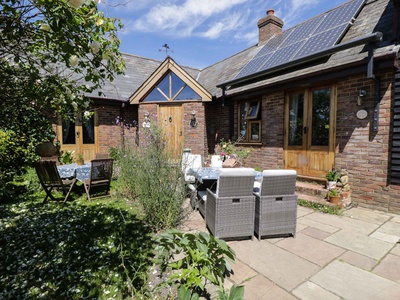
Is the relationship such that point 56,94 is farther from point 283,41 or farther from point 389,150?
point 283,41

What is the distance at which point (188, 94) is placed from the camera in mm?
8656

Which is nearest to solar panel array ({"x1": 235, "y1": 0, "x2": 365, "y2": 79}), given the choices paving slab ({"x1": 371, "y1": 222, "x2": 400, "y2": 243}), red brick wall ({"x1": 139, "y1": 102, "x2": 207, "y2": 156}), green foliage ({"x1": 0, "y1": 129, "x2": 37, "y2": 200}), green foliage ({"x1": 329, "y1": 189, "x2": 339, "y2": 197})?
red brick wall ({"x1": 139, "y1": 102, "x2": 207, "y2": 156})

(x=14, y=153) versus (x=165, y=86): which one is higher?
(x=165, y=86)

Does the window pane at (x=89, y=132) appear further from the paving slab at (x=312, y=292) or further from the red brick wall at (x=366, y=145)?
the paving slab at (x=312, y=292)

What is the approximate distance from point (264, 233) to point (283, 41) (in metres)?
7.21

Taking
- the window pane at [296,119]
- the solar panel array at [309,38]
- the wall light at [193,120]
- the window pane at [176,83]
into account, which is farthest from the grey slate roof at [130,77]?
the window pane at [296,119]

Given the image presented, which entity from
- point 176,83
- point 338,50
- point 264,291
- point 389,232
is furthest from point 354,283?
point 176,83

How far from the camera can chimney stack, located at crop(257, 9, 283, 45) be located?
9344 millimetres

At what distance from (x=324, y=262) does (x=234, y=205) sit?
4.17 feet

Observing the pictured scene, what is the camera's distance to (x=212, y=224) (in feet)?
10.7

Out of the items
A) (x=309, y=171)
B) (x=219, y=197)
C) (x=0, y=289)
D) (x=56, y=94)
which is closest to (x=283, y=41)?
(x=309, y=171)

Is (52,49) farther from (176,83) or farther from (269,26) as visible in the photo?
(269,26)

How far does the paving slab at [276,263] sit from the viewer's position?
2.32 meters

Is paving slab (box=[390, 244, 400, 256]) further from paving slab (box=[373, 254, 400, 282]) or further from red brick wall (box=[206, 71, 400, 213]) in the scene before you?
red brick wall (box=[206, 71, 400, 213])
